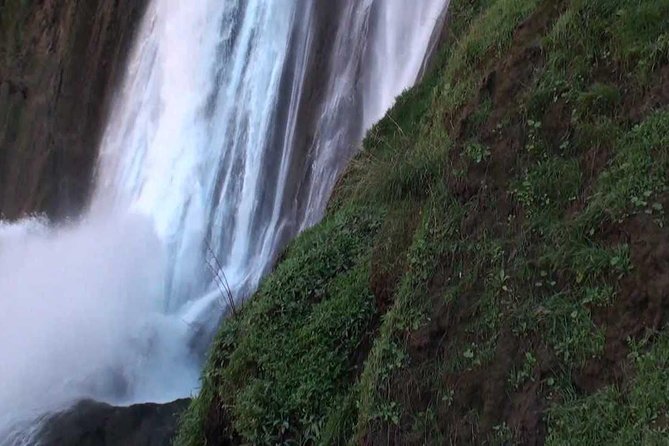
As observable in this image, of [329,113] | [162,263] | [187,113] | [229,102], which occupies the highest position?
[187,113]

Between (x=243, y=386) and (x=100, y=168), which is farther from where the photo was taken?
(x=100, y=168)

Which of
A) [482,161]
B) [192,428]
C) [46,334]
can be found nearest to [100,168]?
[46,334]

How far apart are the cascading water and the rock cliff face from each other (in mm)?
2181

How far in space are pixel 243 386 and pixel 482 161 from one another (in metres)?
2.04

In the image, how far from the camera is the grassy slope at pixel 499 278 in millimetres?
3428

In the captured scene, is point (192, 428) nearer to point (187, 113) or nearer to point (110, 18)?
point (187, 113)

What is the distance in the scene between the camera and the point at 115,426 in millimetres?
7660

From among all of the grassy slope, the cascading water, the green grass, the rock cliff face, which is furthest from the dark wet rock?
the rock cliff face

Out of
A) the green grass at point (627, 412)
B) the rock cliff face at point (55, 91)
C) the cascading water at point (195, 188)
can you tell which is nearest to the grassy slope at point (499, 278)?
the green grass at point (627, 412)

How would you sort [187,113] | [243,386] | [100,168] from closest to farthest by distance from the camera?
1. [243,386]
2. [187,113]
3. [100,168]

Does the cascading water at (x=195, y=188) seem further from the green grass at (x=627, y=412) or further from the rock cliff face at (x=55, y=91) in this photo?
the green grass at (x=627, y=412)

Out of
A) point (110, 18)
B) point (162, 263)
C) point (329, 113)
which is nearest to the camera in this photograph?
point (329, 113)

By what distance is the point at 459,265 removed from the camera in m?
4.11

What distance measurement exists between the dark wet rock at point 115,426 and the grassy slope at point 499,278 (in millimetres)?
2689
